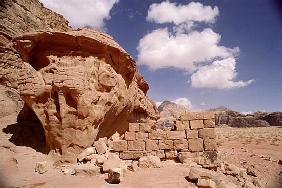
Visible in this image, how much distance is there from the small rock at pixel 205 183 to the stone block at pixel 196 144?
205 cm

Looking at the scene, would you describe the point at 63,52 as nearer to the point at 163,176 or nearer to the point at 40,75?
the point at 40,75

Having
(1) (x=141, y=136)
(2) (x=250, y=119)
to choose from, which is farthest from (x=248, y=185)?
(2) (x=250, y=119)

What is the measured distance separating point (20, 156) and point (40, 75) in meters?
2.74

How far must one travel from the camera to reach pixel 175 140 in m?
9.58

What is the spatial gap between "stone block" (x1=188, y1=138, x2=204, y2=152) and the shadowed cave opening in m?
4.79

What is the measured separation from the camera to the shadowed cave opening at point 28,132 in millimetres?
10174

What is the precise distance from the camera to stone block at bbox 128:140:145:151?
9.69 metres

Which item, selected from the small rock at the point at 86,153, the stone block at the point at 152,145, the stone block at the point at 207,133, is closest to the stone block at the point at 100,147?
the small rock at the point at 86,153

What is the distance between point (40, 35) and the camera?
9867mm

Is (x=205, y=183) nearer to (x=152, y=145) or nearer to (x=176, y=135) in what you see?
(x=176, y=135)

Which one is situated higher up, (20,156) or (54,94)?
(54,94)

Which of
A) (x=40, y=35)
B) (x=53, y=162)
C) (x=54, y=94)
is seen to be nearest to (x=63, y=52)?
(x=40, y=35)

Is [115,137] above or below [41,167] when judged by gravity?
above

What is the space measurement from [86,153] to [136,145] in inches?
69.8
